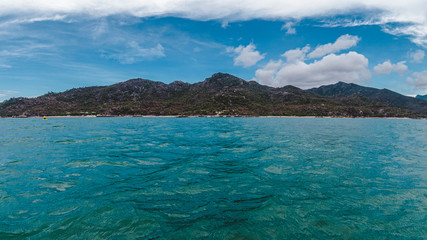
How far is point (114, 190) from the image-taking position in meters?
9.89

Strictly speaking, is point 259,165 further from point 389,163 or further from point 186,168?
point 389,163

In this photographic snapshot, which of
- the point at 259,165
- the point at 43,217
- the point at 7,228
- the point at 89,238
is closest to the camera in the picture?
the point at 89,238

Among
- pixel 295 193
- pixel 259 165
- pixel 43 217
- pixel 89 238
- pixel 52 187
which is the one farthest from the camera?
pixel 259 165

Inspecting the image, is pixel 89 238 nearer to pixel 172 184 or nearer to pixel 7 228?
pixel 7 228

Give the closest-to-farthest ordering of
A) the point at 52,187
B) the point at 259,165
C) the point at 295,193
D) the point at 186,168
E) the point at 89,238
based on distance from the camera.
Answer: the point at 89,238
the point at 295,193
the point at 52,187
the point at 186,168
the point at 259,165

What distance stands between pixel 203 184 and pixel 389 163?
1647 centimetres

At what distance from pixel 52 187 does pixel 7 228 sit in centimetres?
407

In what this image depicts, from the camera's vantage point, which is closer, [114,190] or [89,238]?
[89,238]

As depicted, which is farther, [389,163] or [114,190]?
[389,163]

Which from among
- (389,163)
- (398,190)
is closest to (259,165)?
(398,190)

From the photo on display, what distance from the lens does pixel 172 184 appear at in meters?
10.7

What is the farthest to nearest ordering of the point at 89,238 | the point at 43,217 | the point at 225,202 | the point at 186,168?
the point at 186,168 < the point at 225,202 < the point at 43,217 < the point at 89,238

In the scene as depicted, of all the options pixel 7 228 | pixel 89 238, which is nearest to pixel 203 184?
pixel 89 238

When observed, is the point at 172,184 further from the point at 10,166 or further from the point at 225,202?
the point at 10,166
